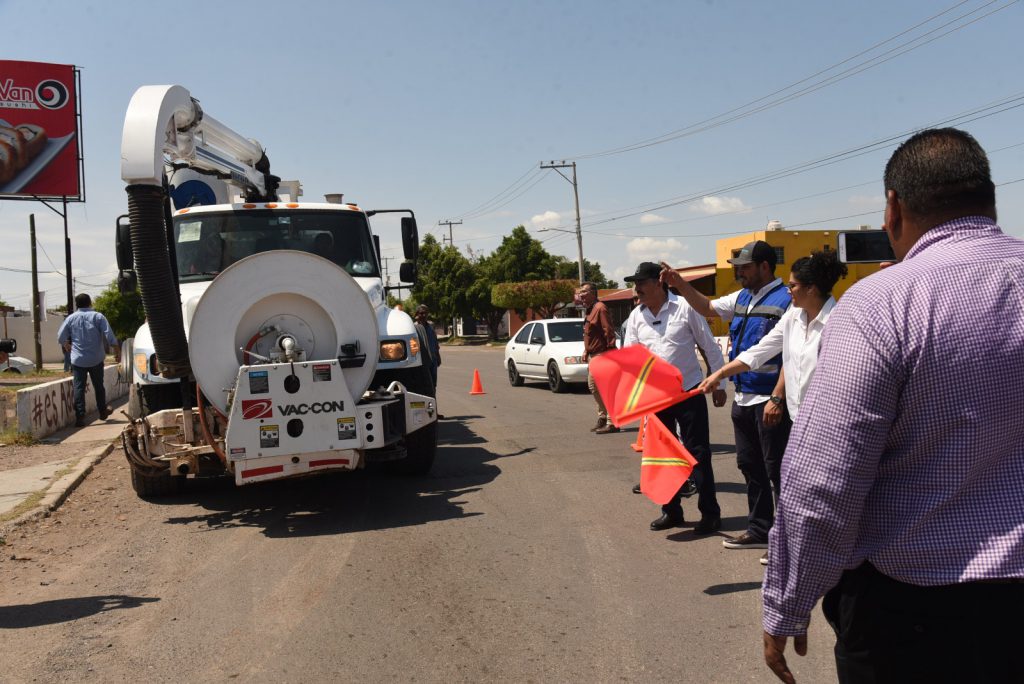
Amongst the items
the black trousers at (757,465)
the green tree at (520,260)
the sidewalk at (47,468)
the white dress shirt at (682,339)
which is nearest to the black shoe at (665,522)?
the black trousers at (757,465)

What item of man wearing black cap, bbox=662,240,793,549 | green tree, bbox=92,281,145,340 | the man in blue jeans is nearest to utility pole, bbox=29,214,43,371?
green tree, bbox=92,281,145,340

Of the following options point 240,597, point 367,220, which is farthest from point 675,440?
point 367,220

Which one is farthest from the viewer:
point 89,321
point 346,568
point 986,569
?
point 89,321

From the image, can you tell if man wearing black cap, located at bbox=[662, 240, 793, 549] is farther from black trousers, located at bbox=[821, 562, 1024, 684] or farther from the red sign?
A: black trousers, located at bbox=[821, 562, 1024, 684]

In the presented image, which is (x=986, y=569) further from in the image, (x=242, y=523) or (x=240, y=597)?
(x=242, y=523)

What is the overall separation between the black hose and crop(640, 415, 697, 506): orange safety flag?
3.75 metres

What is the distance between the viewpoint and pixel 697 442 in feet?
20.5

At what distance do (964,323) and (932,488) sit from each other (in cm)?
37

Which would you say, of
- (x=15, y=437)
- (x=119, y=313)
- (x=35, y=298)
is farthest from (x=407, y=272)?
(x=119, y=313)

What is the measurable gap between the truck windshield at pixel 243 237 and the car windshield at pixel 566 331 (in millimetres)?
9171

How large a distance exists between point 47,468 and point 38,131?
2217cm

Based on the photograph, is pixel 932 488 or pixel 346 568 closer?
pixel 932 488

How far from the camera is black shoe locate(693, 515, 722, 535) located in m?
6.16

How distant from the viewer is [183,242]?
8586 millimetres
